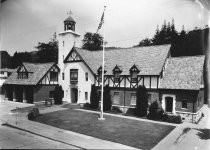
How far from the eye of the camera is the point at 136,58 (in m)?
24.5

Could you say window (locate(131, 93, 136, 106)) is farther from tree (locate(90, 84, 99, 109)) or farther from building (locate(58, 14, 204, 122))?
tree (locate(90, 84, 99, 109))

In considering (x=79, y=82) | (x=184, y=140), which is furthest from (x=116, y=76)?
(x=184, y=140)

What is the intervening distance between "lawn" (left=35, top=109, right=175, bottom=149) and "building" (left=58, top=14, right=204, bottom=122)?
4.50 metres

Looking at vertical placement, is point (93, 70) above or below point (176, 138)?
above

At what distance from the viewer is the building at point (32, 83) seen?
1080 inches

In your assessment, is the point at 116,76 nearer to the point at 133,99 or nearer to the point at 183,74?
the point at 133,99

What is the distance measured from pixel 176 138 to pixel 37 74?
23.2 metres

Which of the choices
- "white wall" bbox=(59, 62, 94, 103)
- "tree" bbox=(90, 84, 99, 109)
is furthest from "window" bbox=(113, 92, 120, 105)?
"white wall" bbox=(59, 62, 94, 103)

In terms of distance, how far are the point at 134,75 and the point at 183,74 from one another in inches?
234

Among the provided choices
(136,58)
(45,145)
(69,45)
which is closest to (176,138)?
(45,145)

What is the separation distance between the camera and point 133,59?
80.9ft

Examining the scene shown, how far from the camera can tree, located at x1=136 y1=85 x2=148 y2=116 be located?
66.3 ft

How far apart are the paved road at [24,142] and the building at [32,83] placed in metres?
13.9

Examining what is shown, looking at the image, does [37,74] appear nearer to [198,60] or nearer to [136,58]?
[136,58]
